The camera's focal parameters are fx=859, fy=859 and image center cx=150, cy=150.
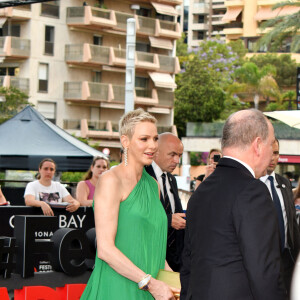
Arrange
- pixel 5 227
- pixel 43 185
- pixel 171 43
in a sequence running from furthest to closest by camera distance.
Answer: pixel 171 43
pixel 43 185
pixel 5 227

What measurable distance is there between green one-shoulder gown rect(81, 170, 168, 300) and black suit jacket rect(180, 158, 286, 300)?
0.70 m

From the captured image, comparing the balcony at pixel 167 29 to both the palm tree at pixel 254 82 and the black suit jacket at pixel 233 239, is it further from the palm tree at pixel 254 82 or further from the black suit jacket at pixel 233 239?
the black suit jacket at pixel 233 239

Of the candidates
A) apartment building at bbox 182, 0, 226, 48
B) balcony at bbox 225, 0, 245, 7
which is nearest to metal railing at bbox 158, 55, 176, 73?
balcony at bbox 225, 0, 245, 7

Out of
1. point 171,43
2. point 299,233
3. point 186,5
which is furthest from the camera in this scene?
point 186,5

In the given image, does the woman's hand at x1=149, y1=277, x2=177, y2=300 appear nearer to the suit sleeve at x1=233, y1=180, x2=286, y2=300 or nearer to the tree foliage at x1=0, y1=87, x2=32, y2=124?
the suit sleeve at x1=233, y1=180, x2=286, y2=300

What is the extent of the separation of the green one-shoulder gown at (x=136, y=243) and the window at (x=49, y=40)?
196 feet

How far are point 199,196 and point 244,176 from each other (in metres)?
0.24

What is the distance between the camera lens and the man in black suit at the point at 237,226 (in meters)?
3.64

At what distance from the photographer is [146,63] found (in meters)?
69.7

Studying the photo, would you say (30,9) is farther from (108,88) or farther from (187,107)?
(187,107)

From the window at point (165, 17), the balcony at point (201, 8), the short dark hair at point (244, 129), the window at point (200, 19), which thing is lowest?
the short dark hair at point (244, 129)

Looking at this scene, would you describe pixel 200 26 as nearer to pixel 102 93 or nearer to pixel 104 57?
pixel 104 57

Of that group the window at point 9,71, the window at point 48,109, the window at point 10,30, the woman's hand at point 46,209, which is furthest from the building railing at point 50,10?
the woman's hand at point 46,209

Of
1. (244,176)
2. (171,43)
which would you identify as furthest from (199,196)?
(171,43)
